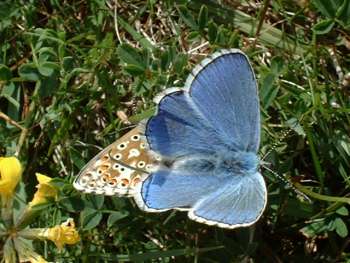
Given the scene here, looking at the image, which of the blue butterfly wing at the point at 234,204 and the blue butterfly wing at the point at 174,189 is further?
the blue butterfly wing at the point at 174,189

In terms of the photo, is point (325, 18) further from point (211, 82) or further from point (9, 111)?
point (9, 111)

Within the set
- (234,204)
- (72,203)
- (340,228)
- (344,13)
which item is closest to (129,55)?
(72,203)

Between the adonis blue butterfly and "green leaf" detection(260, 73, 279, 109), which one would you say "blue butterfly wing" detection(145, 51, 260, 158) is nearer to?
the adonis blue butterfly

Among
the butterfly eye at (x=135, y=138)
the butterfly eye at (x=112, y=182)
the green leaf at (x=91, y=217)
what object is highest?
the butterfly eye at (x=135, y=138)

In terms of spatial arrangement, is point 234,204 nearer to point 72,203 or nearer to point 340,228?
point 340,228

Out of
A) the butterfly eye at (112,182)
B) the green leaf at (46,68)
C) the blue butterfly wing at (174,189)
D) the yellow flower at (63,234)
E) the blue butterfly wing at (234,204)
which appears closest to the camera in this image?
the blue butterfly wing at (234,204)

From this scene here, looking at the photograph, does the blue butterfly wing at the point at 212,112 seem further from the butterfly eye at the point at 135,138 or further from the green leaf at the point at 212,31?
the green leaf at the point at 212,31

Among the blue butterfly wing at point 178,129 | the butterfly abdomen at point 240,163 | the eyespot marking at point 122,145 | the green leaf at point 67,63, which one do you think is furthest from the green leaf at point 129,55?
the butterfly abdomen at point 240,163

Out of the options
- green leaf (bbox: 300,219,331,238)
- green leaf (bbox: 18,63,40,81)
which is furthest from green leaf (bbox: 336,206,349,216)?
green leaf (bbox: 18,63,40,81)
